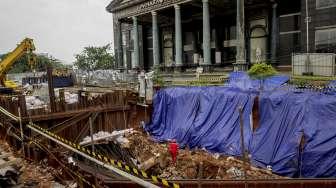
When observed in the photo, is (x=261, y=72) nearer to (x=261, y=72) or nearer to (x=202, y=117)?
(x=261, y=72)

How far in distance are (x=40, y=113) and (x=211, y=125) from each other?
8.59 m

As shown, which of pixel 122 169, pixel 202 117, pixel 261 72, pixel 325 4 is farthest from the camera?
pixel 325 4

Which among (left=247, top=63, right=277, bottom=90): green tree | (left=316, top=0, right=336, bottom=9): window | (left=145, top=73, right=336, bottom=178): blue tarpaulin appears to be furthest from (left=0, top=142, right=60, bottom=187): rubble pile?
(left=316, top=0, right=336, bottom=9): window

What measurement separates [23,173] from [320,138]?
9.75 meters

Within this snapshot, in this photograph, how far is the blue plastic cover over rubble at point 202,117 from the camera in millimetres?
14420

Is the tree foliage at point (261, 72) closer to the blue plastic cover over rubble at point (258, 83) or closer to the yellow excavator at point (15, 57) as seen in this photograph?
the blue plastic cover over rubble at point (258, 83)

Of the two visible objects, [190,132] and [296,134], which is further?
[190,132]

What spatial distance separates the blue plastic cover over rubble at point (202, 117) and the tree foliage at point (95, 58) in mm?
45770

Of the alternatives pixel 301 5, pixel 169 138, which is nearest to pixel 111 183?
pixel 169 138

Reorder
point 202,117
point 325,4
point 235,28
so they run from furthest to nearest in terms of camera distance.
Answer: point 235,28, point 325,4, point 202,117

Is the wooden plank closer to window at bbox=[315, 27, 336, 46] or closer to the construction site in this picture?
the construction site

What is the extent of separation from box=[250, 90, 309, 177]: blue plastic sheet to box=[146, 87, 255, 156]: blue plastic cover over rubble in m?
0.69

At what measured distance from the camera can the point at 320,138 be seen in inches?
443

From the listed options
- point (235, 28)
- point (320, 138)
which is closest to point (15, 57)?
point (235, 28)
